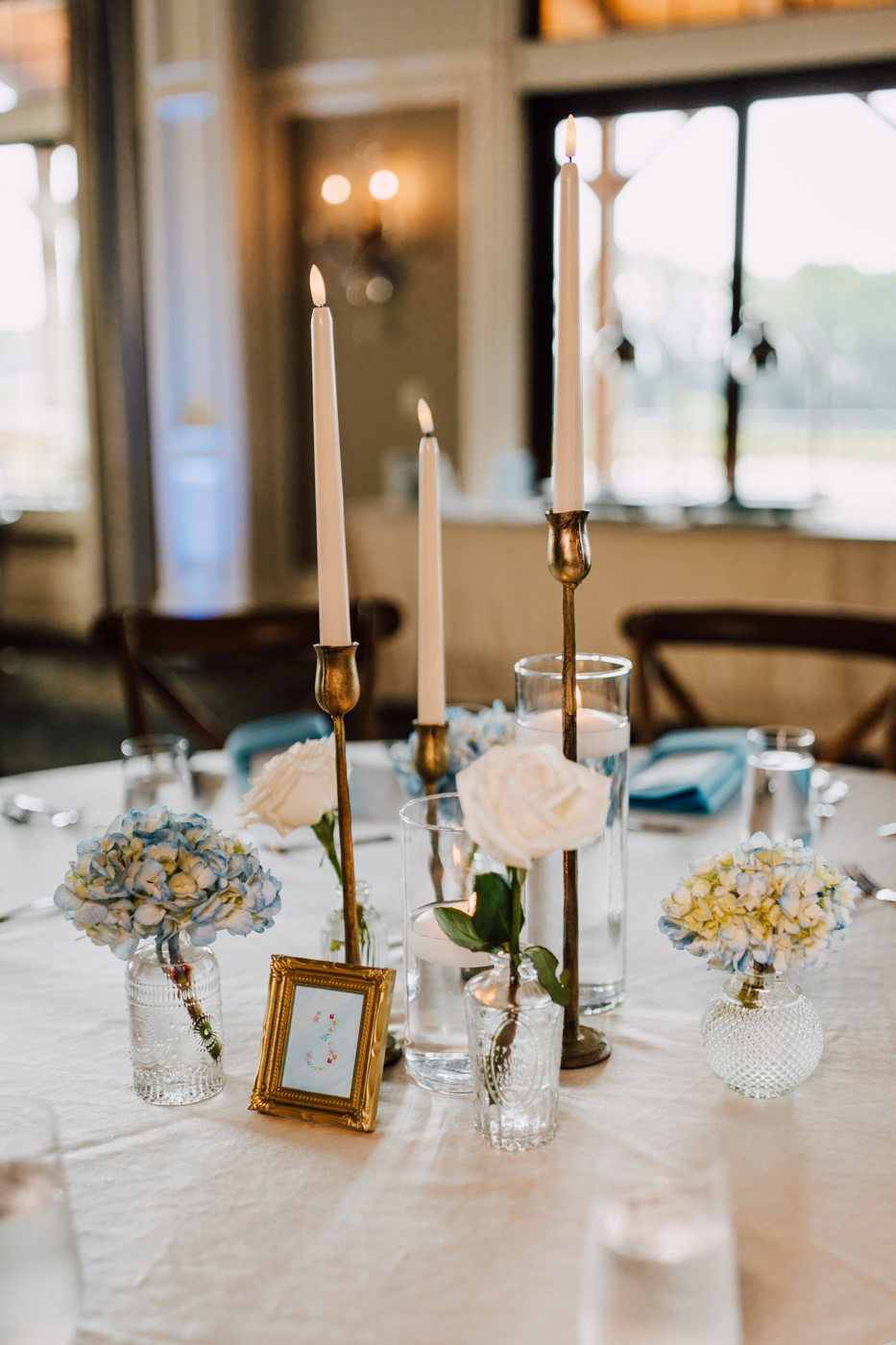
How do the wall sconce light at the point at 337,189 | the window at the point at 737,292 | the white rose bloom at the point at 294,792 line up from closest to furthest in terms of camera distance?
the white rose bloom at the point at 294,792
the window at the point at 737,292
the wall sconce light at the point at 337,189

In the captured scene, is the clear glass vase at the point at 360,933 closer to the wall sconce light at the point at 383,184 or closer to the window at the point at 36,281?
the wall sconce light at the point at 383,184

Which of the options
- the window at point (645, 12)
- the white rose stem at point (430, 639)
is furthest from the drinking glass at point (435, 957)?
the window at point (645, 12)

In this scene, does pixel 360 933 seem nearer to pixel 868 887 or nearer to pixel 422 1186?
pixel 422 1186

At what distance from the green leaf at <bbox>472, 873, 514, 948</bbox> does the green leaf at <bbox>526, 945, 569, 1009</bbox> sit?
19 millimetres

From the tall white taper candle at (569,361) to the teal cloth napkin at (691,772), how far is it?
694mm

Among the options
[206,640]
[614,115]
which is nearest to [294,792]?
[206,640]

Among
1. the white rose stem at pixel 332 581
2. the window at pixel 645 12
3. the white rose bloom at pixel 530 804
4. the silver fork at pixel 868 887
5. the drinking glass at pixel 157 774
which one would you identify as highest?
the window at pixel 645 12

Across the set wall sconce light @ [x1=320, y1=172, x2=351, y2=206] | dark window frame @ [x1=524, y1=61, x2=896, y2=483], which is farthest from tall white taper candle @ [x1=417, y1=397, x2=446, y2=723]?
wall sconce light @ [x1=320, y1=172, x2=351, y2=206]

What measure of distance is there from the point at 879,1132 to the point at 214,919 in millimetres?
455

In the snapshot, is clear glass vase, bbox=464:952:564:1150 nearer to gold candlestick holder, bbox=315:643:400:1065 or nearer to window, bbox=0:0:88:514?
gold candlestick holder, bbox=315:643:400:1065

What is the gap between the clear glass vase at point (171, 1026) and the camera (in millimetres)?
831

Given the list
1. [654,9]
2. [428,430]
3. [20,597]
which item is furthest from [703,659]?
[20,597]

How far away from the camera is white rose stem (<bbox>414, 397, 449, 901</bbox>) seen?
85cm

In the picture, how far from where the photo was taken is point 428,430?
2.79 ft
